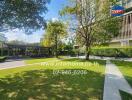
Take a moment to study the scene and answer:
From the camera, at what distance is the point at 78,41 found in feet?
111

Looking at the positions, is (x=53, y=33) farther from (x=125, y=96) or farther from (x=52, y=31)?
(x=125, y=96)

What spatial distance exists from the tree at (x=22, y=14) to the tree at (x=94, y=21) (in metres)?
15.0

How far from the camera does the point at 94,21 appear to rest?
31.0 meters

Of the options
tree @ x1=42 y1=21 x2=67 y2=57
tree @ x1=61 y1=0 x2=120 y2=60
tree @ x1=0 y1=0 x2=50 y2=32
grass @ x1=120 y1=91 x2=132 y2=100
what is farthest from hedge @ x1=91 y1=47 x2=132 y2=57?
grass @ x1=120 y1=91 x2=132 y2=100

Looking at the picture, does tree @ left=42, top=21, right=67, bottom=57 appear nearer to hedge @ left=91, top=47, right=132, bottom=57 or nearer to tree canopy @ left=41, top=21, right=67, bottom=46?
tree canopy @ left=41, top=21, right=67, bottom=46

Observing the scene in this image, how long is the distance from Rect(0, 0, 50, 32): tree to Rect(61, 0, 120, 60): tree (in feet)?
49.3

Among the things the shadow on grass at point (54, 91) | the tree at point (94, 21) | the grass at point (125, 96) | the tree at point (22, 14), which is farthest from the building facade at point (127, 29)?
the grass at point (125, 96)

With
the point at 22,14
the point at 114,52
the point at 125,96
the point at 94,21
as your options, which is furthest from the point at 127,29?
the point at 125,96

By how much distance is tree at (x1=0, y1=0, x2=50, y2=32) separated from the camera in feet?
44.3

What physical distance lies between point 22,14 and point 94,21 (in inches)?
730

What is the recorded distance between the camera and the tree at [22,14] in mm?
13508

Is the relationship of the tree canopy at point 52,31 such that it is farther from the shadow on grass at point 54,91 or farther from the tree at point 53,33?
the shadow on grass at point 54,91

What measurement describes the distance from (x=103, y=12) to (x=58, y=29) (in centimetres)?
1747

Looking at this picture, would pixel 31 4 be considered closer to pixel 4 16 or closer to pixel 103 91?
pixel 4 16
